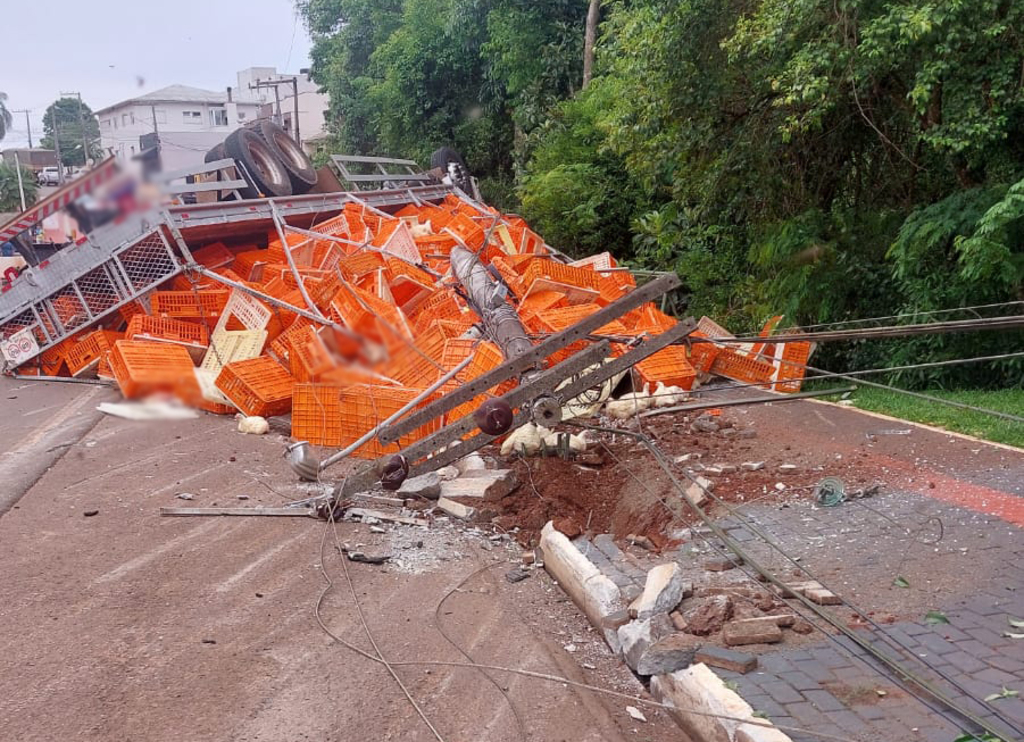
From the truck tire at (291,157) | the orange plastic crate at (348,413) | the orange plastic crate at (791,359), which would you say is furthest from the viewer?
the orange plastic crate at (791,359)

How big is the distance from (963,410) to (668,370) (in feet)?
9.87

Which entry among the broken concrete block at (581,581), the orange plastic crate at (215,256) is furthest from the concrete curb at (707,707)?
the orange plastic crate at (215,256)

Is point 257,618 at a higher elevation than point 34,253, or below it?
below

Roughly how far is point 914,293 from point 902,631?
5927mm

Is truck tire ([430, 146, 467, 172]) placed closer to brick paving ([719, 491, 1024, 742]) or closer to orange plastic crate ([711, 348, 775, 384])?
orange plastic crate ([711, 348, 775, 384])

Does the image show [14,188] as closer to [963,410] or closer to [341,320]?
[341,320]

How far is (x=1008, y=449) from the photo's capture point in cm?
712

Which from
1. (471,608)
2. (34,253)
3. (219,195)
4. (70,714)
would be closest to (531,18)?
(219,195)

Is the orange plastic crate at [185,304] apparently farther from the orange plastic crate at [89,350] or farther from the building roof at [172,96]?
the building roof at [172,96]

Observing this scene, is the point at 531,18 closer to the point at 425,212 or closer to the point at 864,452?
the point at 425,212

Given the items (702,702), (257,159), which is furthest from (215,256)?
(702,702)

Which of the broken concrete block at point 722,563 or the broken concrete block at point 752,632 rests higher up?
the broken concrete block at point 752,632

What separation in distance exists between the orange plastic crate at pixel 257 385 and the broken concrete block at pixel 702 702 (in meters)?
5.99

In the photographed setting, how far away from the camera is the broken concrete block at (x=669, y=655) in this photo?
14.1ft
